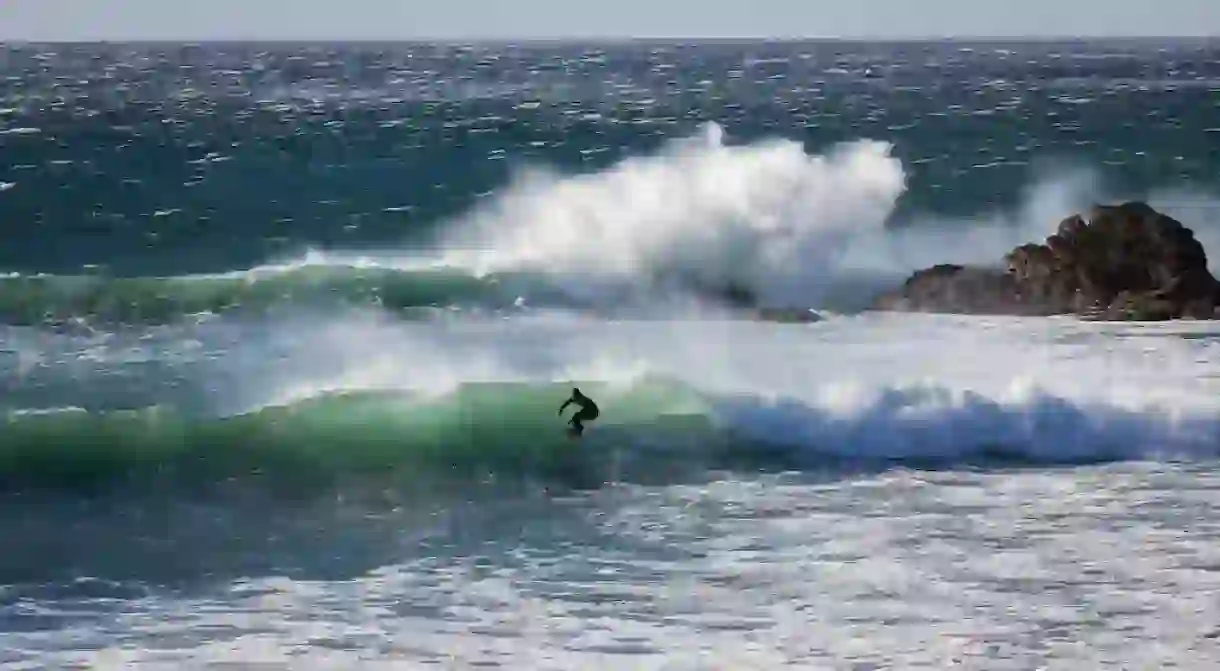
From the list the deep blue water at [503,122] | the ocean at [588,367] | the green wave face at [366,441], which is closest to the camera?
the ocean at [588,367]

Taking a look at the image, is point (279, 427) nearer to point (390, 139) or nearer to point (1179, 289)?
point (390, 139)

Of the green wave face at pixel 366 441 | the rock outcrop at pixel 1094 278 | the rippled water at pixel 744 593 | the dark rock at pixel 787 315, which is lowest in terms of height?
the rippled water at pixel 744 593

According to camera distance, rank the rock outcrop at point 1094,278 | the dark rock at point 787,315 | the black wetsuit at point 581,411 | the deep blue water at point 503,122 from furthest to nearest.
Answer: the deep blue water at point 503,122 → the dark rock at point 787,315 → the rock outcrop at point 1094,278 → the black wetsuit at point 581,411

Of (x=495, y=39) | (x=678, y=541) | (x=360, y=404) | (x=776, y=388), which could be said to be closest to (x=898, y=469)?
(x=776, y=388)

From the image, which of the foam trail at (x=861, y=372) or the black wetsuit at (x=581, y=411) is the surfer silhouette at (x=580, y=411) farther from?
the foam trail at (x=861, y=372)

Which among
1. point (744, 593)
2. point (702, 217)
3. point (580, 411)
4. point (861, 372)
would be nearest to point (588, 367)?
point (580, 411)

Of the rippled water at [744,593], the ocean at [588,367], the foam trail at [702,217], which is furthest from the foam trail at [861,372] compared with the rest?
the rippled water at [744,593]
